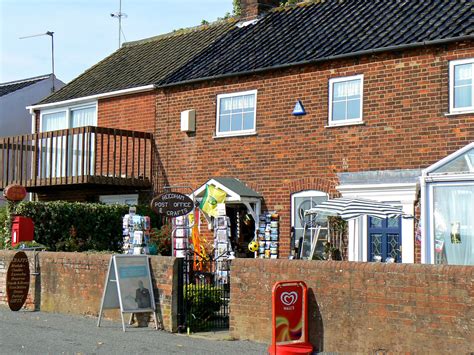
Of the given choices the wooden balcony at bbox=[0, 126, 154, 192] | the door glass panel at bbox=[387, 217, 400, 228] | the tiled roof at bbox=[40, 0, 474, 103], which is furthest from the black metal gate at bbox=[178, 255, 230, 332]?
the wooden balcony at bbox=[0, 126, 154, 192]

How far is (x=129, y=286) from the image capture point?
44.2 ft

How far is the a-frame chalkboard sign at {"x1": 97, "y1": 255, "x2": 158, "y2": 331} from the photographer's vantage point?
13.4m

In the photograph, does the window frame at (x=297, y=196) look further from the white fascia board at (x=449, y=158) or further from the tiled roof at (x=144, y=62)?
the tiled roof at (x=144, y=62)

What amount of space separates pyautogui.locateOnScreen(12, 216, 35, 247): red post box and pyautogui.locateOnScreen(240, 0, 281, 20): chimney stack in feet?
30.6

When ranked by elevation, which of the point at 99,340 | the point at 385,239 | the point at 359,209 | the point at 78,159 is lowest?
the point at 99,340

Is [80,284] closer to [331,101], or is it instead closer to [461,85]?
[331,101]

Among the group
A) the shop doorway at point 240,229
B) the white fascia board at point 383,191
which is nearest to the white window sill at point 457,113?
the white fascia board at point 383,191

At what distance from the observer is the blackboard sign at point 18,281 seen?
51.4 feet

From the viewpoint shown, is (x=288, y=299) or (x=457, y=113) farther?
(x=457, y=113)

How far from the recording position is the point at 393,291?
1060 centimetres

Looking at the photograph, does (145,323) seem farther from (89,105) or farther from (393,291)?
(89,105)

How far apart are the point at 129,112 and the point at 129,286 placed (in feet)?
34.5

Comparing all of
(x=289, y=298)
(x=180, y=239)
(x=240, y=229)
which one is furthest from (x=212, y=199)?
(x=289, y=298)

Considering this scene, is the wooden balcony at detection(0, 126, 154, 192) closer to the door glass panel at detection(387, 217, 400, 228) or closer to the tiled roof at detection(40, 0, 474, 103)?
the tiled roof at detection(40, 0, 474, 103)
